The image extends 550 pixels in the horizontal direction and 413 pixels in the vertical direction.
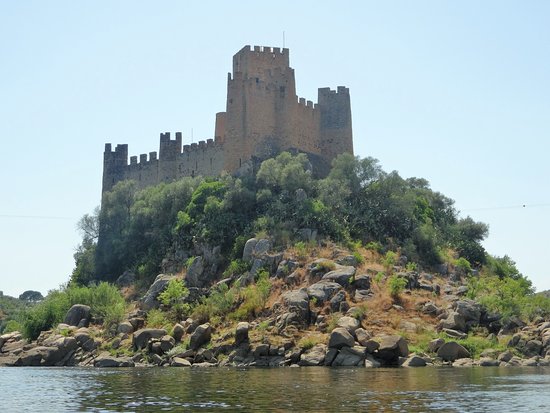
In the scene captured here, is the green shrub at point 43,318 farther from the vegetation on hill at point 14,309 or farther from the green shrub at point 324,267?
the green shrub at point 324,267

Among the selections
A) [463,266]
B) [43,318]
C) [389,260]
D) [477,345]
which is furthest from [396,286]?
[43,318]

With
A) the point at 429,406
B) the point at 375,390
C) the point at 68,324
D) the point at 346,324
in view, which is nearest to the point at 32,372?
the point at 68,324

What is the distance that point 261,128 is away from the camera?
67938 millimetres

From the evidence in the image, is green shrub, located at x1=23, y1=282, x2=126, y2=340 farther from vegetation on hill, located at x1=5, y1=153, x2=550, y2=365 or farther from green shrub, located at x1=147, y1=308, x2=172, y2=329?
green shrub, located at x1=147, y1=308, x2=172, y2=329

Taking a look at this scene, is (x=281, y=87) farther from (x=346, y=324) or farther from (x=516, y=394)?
(x=516, y=394)

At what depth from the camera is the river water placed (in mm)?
27344

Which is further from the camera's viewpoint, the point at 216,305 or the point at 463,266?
the point at 463,266

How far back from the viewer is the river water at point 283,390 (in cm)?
2734

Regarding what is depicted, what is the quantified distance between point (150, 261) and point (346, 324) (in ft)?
75.3

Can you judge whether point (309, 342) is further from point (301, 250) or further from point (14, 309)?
point (14, 309)

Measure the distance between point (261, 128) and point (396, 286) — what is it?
65.5 ft

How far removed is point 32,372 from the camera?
45.8 m

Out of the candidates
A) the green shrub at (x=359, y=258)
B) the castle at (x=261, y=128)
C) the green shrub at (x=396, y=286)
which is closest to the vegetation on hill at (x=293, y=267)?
the green shrub at (x=396, y=286)

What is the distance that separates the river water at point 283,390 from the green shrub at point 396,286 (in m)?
10.5
